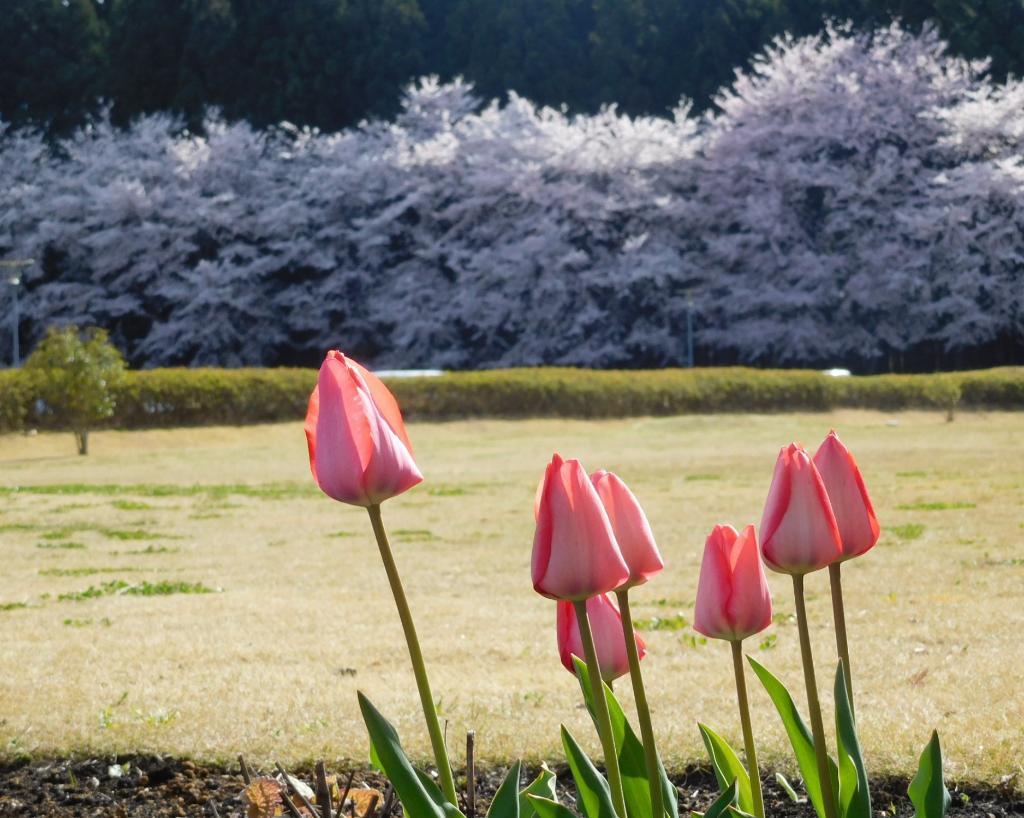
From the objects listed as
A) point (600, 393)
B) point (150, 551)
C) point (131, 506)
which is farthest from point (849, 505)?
point (600, 393)

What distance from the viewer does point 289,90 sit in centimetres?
3584

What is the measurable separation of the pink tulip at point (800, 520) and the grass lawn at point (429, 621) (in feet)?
6.15

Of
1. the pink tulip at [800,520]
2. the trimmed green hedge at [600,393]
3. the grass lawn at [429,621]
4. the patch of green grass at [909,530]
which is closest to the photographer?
the pink tulip at [800,520]

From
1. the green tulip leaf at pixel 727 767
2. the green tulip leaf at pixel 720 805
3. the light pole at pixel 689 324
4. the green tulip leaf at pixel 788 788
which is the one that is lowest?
the green tulip leaf at pixel 788 788

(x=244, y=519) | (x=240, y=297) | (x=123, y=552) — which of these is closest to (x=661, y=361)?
(x=240, y=297)

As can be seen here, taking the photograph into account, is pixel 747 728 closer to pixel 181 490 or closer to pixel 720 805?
pixel 720 805

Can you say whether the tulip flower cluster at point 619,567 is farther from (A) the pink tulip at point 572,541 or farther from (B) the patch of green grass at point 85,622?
(B) the patch of green grass at point 85,622

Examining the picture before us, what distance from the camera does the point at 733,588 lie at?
1751 millimetres

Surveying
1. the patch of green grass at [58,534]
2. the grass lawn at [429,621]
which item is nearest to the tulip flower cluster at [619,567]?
the grass lawn at [429,621]

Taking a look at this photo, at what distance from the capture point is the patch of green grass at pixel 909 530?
8516mm

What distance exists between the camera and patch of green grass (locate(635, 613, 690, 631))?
5.70 metres

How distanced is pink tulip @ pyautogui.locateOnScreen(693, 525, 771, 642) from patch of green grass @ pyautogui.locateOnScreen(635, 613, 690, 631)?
3.95 m

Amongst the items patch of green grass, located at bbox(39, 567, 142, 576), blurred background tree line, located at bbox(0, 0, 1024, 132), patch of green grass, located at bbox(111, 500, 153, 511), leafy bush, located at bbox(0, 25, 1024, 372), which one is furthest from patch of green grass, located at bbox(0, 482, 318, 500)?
blurred background tree line, located at bbox(0, 0, 1024, 132)

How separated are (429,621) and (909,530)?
4058 millimetres
